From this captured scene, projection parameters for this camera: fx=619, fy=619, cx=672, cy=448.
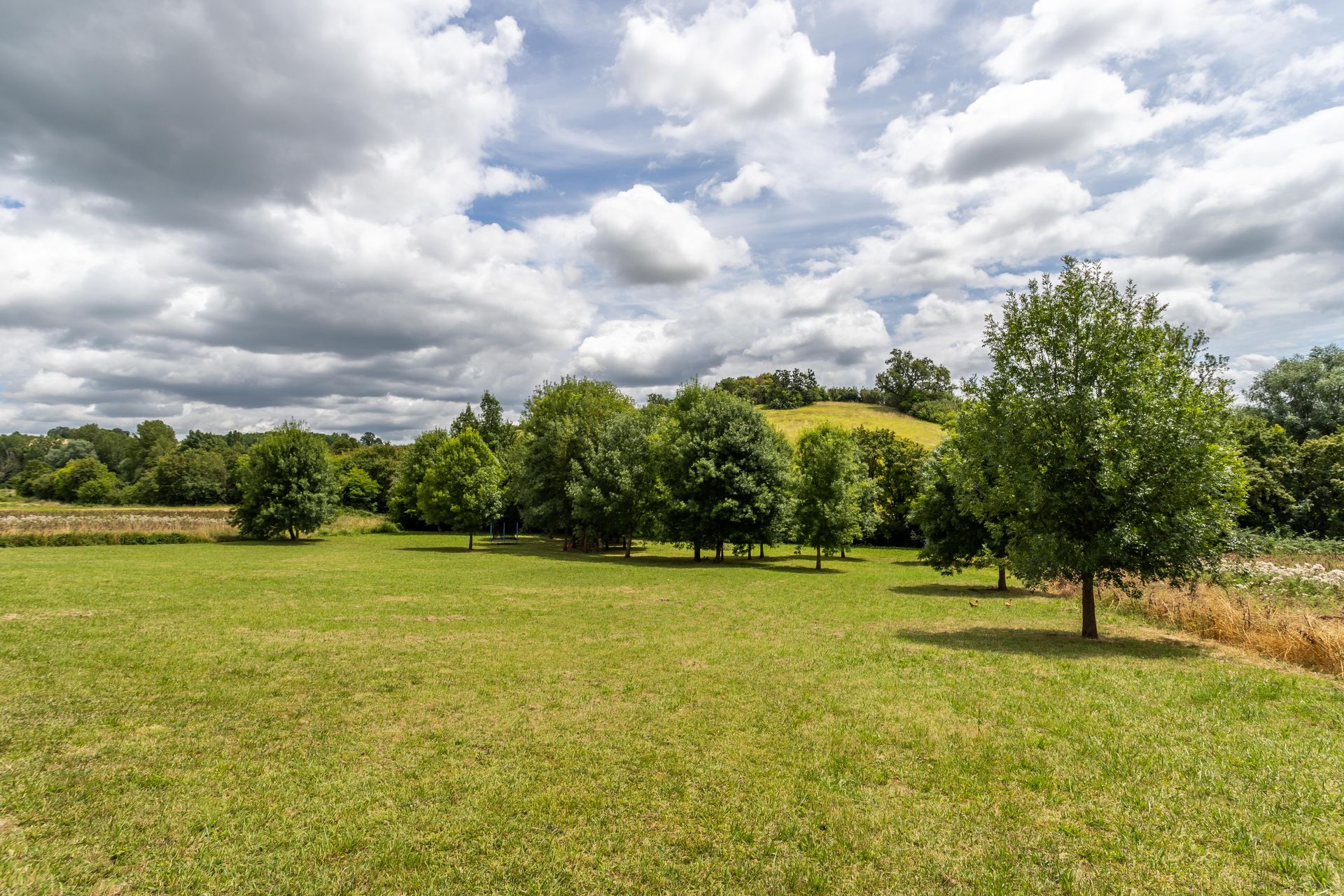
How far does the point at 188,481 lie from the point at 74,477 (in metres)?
30.5

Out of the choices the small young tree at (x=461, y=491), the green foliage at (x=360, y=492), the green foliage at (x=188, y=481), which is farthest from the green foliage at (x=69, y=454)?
the small young tree at (x=461, y=491)

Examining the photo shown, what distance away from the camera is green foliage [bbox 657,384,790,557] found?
121 feet

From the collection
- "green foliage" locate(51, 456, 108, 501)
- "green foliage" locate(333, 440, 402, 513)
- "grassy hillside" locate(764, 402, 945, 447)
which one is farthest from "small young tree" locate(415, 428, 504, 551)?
"green foliage" locate(51, 456, 108, 501)

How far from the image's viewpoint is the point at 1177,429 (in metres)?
14.6

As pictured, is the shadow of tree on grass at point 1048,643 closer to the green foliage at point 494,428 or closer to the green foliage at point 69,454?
the green foliage at point 494,428

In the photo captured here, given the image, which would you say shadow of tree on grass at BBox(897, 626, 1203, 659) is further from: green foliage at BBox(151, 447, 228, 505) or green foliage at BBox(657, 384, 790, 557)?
green foliage at BBox(151, 447, 228, 505)

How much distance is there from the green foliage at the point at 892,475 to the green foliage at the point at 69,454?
504 feet

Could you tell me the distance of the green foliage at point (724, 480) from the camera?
36938mm

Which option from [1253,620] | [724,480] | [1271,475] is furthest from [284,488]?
[1271,475]

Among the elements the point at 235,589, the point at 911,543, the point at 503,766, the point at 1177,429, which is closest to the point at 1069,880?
the point at 503,766

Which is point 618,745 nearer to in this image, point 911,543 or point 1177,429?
point 1177,429

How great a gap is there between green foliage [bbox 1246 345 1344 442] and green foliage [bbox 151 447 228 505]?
410ft

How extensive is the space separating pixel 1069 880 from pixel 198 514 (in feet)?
254

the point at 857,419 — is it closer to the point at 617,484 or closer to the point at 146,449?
the point at 617,484
